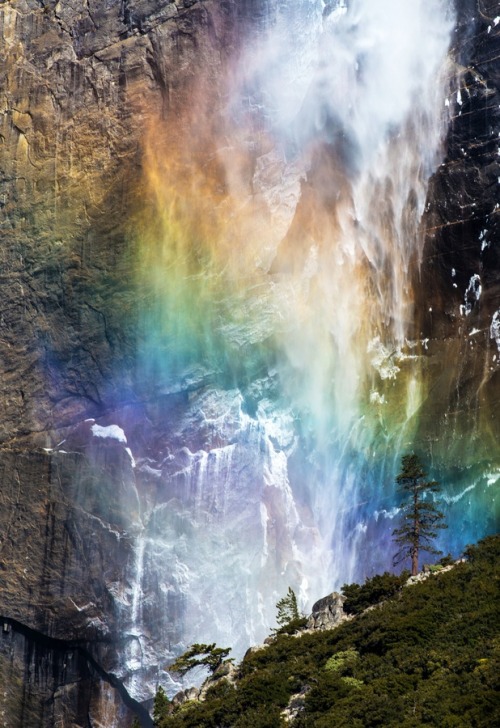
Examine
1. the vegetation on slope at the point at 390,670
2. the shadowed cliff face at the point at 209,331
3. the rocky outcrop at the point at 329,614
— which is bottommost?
the vegetation on slope at the point at 390,670

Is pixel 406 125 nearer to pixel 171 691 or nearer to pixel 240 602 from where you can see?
pixel 240 602

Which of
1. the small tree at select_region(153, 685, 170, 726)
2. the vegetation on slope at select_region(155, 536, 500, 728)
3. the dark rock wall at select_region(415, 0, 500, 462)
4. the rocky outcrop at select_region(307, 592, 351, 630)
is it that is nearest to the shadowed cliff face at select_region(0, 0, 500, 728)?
the dark rock wall at select_region(415, 0, 500, 462)

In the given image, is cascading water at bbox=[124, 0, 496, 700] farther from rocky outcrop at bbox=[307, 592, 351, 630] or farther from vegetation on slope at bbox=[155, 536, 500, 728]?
vegetation on slope at bbox=[155, 536, 500, 728]

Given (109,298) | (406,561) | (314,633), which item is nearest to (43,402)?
(109,298)

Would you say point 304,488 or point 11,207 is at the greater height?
point 11,207

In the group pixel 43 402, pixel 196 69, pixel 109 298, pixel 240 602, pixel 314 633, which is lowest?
pixel 314 633

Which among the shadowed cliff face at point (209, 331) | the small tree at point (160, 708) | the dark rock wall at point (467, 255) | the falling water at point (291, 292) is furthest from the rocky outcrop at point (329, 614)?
the dark rock wall at point (467, 255)

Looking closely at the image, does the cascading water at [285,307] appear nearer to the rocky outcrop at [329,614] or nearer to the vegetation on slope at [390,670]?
the rocky outcrop at [329,614]
